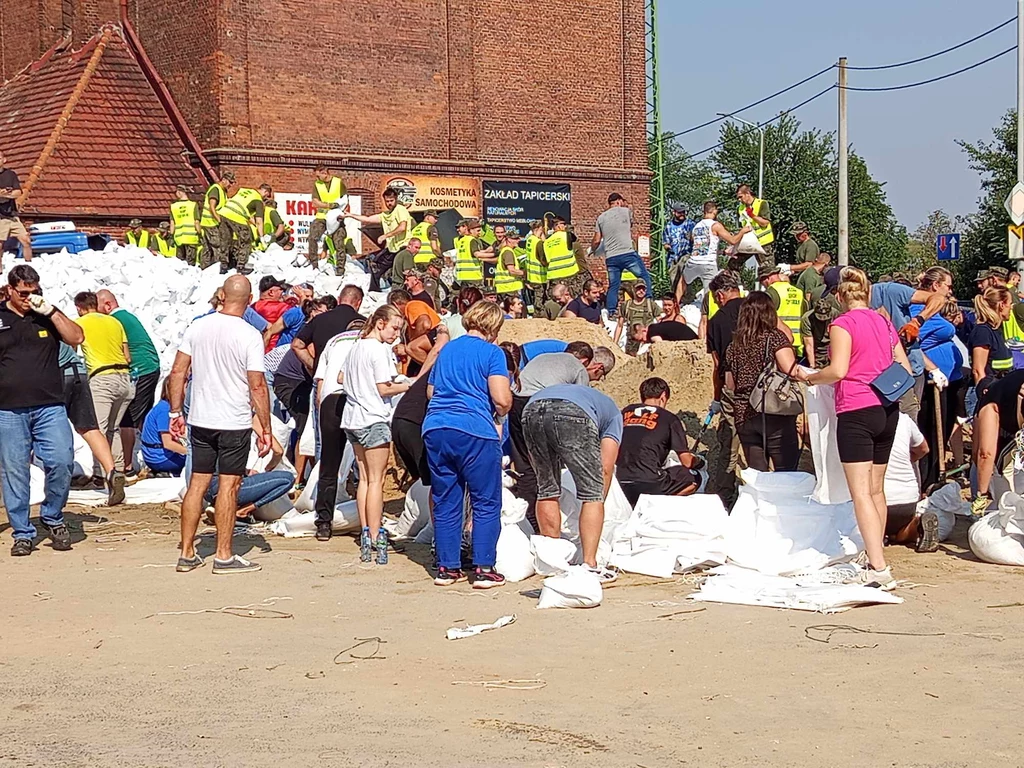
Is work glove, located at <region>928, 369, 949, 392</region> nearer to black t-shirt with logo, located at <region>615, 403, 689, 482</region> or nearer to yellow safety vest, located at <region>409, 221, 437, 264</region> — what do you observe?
black t-shirt with logo, located at <region>615, 403, 689, 482</region>

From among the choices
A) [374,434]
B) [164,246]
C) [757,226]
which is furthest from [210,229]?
[374,434]

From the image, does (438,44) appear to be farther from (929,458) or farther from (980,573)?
(980,573)

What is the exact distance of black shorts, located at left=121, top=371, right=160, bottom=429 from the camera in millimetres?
13883

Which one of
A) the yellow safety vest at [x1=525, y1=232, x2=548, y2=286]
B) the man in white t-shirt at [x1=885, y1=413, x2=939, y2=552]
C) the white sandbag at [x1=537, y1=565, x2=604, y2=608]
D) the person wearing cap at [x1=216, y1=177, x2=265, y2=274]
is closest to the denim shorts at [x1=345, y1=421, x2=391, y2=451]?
the white sandbag at [x1=537, y1=565, x2=604, y2=608]

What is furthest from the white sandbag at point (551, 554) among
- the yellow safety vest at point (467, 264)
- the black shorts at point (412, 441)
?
the yellow safety vest at point (467, 264)

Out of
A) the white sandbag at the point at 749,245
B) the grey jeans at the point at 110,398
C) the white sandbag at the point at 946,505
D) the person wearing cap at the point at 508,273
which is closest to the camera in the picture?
the white sandbag at the point at 946,505

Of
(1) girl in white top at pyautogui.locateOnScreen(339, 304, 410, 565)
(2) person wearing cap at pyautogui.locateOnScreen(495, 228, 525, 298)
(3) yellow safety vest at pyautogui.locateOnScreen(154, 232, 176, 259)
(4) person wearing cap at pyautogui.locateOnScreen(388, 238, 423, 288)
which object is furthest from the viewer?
(3) yellow safety vest at pyautogui.locateOnScreen(154, 232, 176, 259)

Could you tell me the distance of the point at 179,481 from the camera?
13.0 meters

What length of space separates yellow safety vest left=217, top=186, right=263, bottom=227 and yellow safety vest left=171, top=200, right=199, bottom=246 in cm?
62

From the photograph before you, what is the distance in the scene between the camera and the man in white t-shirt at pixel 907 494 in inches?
377

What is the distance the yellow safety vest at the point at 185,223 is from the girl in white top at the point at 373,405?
1323 centimetres

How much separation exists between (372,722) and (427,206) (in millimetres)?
25327

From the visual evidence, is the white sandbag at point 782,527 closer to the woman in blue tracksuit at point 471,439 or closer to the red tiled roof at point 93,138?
the woman in blue tracksuit at point 471,439

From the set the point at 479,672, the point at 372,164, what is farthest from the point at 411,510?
the point at 372,164
